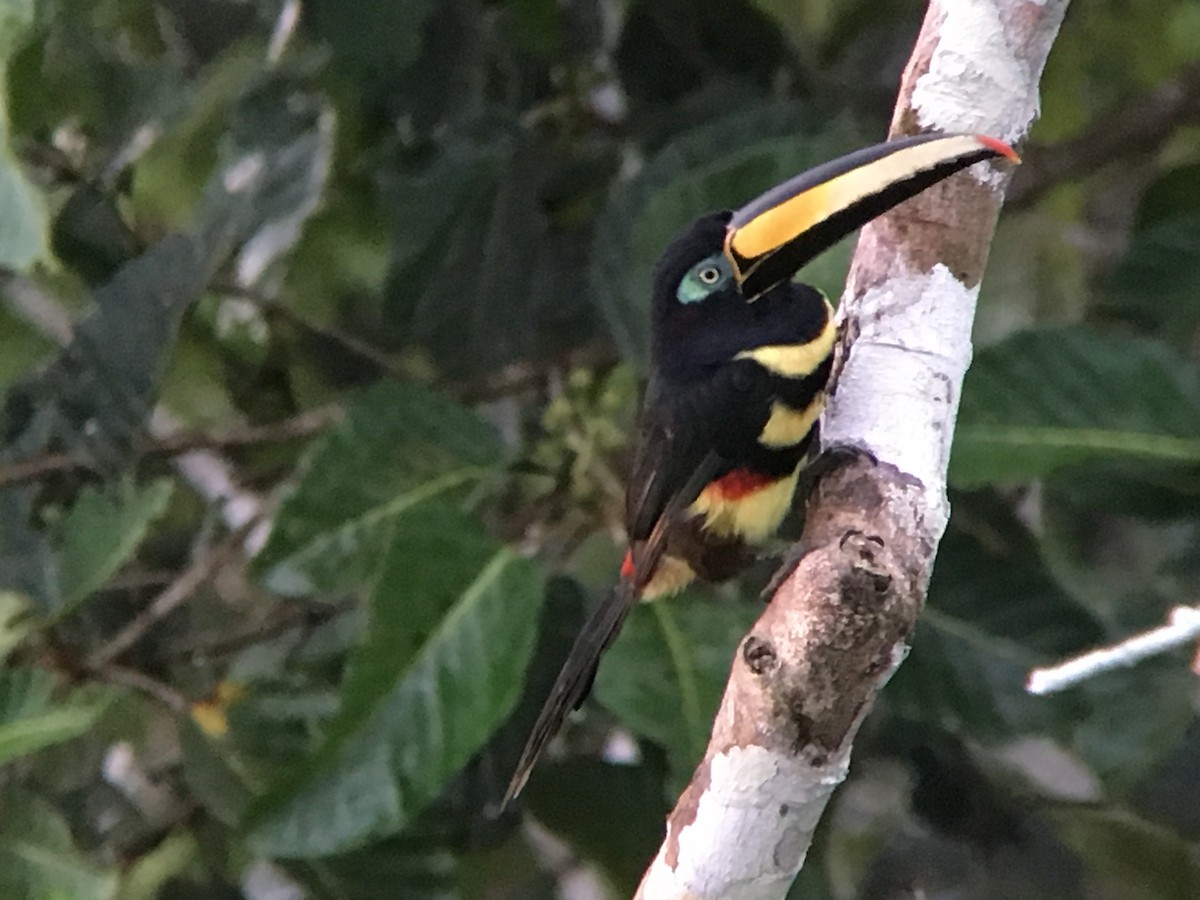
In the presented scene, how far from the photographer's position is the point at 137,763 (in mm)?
1539

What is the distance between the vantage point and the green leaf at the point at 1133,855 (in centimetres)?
131

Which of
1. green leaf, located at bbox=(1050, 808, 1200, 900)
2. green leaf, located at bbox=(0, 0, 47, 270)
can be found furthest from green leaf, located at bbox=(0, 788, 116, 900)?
green leaf, located at bbox=(1050, 808, 1200, 900)

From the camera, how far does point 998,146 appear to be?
2.35 ft

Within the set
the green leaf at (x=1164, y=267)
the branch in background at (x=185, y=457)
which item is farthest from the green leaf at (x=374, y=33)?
the green leaf at (x=1164, y=267)

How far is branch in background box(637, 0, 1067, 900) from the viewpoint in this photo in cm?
56

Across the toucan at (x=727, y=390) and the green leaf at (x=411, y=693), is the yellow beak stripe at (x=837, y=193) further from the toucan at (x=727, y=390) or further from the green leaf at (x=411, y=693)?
the green leaf at (x=411, y=693)

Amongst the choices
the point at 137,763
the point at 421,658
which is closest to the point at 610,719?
the point at 421,658

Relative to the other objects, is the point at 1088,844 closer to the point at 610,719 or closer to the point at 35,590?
the point at 610,719

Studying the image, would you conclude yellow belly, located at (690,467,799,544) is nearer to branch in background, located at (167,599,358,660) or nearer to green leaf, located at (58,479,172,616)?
green leaf, located at (58,479,172,616)

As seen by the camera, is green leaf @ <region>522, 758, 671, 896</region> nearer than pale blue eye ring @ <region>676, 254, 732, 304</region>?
No

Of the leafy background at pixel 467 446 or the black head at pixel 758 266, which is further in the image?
the leafy background at pixel 467 446

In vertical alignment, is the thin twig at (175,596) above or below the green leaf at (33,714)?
above

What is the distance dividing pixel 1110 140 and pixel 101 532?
1.11m

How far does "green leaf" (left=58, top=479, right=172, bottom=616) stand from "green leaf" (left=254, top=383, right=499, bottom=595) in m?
0.11
